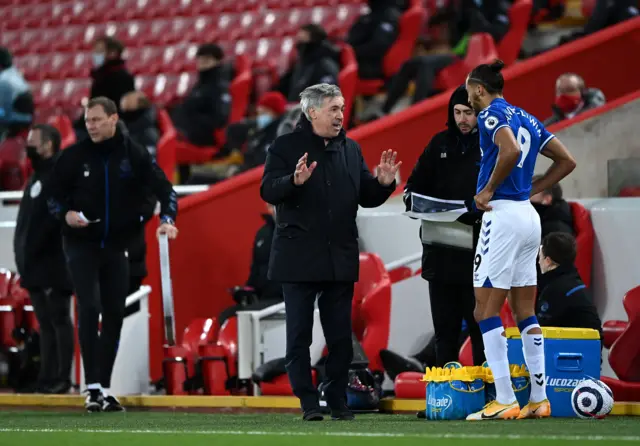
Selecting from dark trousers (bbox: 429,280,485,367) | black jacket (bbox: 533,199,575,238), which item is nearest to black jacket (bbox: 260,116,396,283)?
dark trousers (bbox: 429,280,485,367)

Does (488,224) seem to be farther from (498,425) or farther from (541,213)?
(541,213)

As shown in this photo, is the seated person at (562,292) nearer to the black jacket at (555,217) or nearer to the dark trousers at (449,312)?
the black jacket at (555,217)

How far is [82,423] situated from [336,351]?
4.13 feet

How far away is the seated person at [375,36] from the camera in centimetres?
1384

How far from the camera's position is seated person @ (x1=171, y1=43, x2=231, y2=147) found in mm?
14086

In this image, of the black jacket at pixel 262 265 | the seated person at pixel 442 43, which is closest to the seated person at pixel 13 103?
the seated person at pixel 442 43

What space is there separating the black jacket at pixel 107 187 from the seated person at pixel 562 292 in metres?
2.18

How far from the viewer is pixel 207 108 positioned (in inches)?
559

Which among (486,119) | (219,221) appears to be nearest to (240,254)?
(219,221)

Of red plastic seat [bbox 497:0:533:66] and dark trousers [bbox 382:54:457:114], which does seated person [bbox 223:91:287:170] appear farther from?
red plastic seat [bbox 497:0:533:66]

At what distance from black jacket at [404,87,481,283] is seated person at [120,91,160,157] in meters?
5.90

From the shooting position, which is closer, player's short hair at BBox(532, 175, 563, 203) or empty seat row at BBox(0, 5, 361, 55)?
player's short hair at BBox(532, 175, 563, 203)

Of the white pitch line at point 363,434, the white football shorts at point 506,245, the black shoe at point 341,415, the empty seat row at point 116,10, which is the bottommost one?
the white pitch line at point 363,434

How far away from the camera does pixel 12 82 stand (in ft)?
49.9
